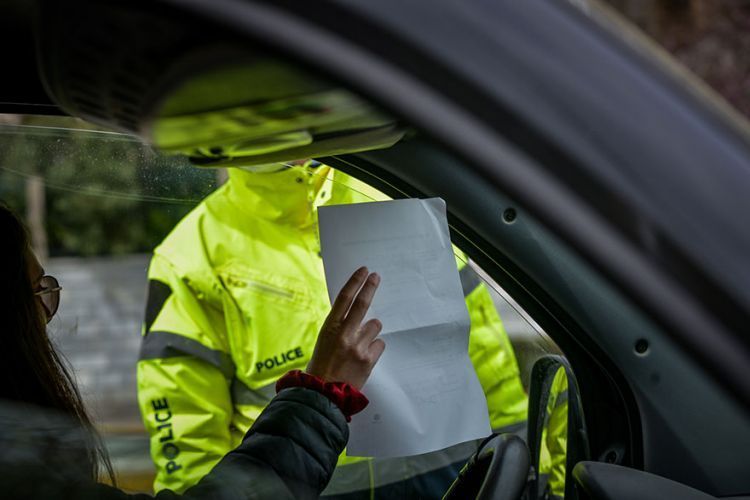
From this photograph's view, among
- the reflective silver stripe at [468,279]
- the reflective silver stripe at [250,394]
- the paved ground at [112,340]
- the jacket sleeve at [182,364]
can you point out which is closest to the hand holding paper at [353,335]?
the reflective silver stripe at [468,279]

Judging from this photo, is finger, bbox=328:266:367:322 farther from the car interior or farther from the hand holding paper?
the car interior

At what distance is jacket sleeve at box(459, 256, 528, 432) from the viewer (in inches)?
59.1

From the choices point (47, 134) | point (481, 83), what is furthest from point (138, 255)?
point (481, 83)

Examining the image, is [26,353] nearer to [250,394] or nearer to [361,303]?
[361,303]

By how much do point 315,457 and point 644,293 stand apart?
697 mm

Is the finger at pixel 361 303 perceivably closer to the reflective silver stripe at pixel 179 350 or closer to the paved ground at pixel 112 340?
the paved ground at pixel 112 340

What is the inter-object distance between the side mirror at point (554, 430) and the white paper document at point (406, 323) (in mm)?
191

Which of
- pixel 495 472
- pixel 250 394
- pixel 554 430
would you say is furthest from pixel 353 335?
pixel 250 394

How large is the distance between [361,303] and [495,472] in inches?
13.8

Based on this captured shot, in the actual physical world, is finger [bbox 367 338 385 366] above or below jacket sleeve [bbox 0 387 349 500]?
above

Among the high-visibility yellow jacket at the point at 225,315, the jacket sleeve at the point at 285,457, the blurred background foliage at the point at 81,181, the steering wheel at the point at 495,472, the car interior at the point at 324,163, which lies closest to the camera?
the car interior at the point at 324,163

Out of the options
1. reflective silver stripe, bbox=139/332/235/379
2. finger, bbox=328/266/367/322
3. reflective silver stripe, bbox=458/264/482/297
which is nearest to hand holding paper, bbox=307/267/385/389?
finger, bbox=328/266/367/322

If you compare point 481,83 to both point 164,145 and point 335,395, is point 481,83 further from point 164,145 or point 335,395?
point 335,395

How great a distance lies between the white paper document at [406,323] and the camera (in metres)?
1.33
